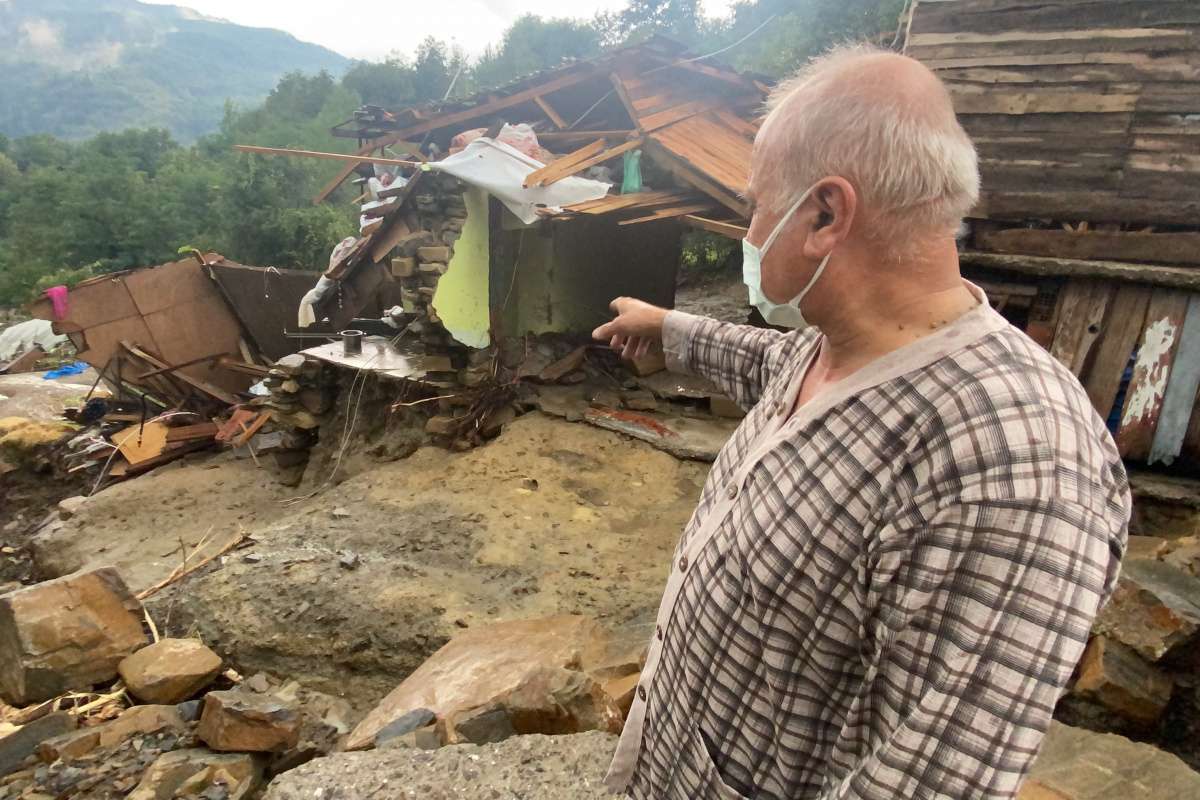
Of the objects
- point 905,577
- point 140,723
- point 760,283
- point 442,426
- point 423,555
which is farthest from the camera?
point 442,426

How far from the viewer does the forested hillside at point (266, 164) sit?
865 inches

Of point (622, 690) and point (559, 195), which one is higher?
point (559, 195)

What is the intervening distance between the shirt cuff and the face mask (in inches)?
19.6

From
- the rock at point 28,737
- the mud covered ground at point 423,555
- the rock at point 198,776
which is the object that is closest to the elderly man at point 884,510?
the rock at point 198,776

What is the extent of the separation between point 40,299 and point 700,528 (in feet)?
38.8

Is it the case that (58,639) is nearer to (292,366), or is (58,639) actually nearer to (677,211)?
(292,366)

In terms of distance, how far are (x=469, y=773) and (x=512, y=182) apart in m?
4.99

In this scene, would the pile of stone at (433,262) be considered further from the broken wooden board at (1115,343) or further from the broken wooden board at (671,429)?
the broken wooden board at (1115,343)

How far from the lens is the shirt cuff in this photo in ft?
6.41

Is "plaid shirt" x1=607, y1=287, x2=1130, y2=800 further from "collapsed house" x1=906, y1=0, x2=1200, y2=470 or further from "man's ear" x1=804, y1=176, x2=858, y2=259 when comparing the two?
"collapsed house" x1=906, y1=0, x2=1200, y2=470

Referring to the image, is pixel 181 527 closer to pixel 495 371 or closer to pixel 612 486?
pixel 495 371

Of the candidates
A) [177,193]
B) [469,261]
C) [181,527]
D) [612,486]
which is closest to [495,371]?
[469,261]

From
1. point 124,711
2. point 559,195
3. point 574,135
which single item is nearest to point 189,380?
point 574,135

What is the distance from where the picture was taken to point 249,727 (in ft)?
10.0
